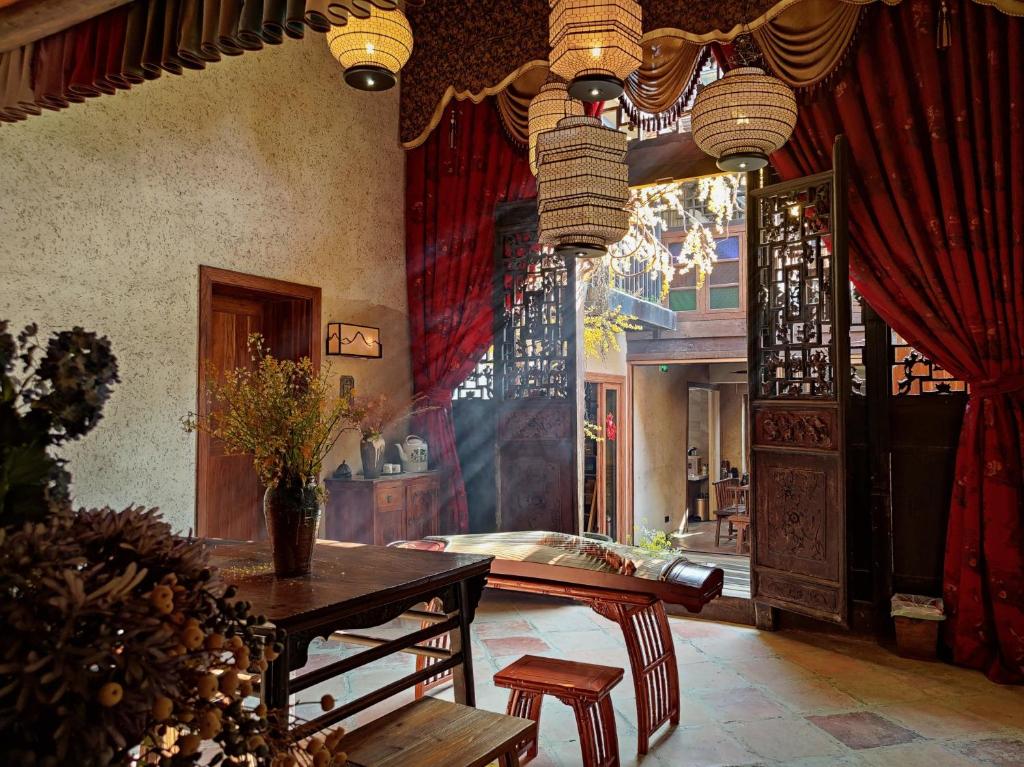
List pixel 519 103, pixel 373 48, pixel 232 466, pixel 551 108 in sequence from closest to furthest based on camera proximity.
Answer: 1. pixel 373 48
2. pixel 551 108
3. pixel 232 466
4. pixel 519 103

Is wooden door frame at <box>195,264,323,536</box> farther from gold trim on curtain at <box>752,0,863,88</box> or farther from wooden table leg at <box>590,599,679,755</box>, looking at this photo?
gold trim on curtain at <box>752,0,863,88</box>

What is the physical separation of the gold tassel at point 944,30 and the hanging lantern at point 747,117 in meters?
0.92

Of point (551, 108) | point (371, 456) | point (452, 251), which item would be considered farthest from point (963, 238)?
point (371, 456)

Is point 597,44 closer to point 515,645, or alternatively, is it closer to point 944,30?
point 944,30

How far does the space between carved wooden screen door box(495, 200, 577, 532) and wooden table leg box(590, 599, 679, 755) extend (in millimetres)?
2032

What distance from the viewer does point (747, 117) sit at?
3670 mm

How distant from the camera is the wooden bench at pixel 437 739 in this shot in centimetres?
182

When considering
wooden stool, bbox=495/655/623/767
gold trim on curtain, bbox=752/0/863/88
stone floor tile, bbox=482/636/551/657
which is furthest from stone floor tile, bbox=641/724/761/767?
gold trim on curtain, bbox=752/0/863/88

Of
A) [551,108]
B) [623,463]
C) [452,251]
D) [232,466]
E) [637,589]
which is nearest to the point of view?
[637,589]

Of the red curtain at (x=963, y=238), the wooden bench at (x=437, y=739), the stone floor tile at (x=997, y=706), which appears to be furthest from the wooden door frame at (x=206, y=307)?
the stone floor tile at (x=997, y=706)

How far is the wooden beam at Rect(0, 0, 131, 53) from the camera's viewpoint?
2.27 metres

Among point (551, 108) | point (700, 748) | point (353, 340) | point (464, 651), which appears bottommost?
point (700, 748)

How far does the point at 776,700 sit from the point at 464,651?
1.96 m

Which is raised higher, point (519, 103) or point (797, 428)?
point (519, 103)
